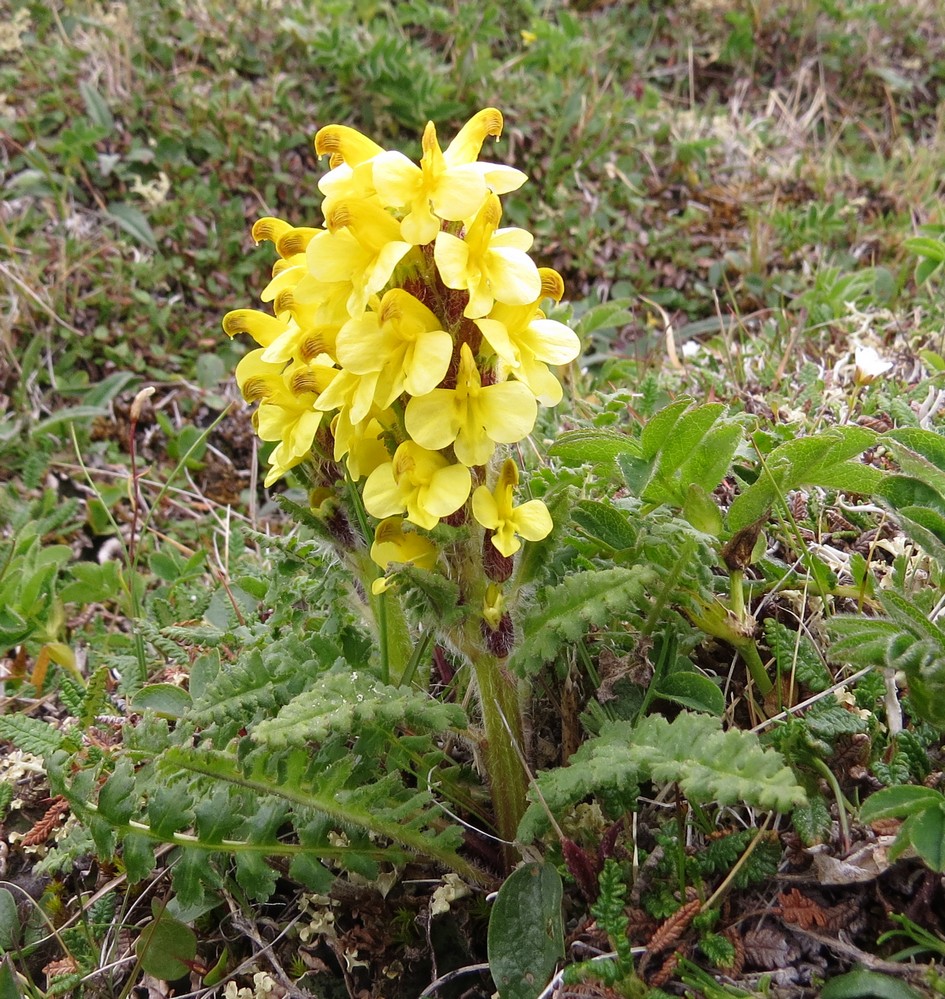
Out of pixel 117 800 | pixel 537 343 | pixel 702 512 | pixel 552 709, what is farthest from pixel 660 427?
pixel 117 800

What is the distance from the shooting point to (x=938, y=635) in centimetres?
124

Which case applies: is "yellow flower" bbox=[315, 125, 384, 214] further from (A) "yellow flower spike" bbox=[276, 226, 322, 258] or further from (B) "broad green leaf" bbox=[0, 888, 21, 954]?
(B) "broad green leaf" bbox=[0, 888, 21, 954]

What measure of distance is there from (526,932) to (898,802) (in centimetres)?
58

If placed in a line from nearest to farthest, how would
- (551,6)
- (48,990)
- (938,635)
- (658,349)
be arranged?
(938,635) < (48,990) < (658,349) < (551,6)

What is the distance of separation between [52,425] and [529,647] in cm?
262

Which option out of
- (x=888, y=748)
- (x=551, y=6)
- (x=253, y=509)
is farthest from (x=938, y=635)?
(x=551, y=6)

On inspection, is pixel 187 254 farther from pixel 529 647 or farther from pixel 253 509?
pixel 529 647

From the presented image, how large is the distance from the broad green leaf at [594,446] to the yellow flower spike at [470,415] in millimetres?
331

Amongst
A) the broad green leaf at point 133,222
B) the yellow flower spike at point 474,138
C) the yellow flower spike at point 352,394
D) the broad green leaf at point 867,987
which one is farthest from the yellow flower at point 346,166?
the broad green leaf at point 133,222

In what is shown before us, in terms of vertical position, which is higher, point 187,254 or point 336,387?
point 336,387

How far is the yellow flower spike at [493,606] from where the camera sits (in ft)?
4.37

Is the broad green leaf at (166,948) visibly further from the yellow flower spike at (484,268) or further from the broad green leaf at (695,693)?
the yellow flower spike at (484,268)

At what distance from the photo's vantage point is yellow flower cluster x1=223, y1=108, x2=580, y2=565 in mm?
1188

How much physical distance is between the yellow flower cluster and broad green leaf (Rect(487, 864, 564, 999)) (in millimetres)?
537
